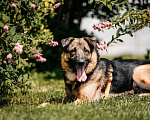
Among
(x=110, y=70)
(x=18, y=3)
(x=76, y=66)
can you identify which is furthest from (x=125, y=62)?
(x=18, y=3)

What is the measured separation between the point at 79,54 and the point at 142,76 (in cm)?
163

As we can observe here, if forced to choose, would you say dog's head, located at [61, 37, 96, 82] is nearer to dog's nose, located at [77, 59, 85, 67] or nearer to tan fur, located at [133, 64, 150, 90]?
dog's nose, located at [77, 59, 85, 67]

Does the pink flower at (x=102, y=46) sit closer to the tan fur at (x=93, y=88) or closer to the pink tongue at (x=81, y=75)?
the tan fur at (x=93, y=88)

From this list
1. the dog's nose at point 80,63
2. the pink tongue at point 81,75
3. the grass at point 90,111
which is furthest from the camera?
the pink tongue at point 81,75

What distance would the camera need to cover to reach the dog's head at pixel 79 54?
450cm

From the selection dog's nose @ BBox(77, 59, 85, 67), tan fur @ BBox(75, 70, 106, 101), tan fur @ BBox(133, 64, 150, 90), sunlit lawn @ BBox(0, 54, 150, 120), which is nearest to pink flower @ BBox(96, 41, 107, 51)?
tan fur @ BBox(75, 70, 106, 101)

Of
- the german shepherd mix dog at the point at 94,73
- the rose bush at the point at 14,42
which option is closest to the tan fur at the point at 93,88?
the german shepherd mix dog at the point at 94,73

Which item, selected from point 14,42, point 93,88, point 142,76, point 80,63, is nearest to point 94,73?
point 93,88

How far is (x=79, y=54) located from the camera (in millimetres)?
4543

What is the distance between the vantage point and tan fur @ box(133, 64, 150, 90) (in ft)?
17.1

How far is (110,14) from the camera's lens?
34.1 ft

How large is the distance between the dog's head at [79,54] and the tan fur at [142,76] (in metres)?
1.19

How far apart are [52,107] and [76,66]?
40.9 inches

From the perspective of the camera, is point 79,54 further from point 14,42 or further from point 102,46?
point 14,42
